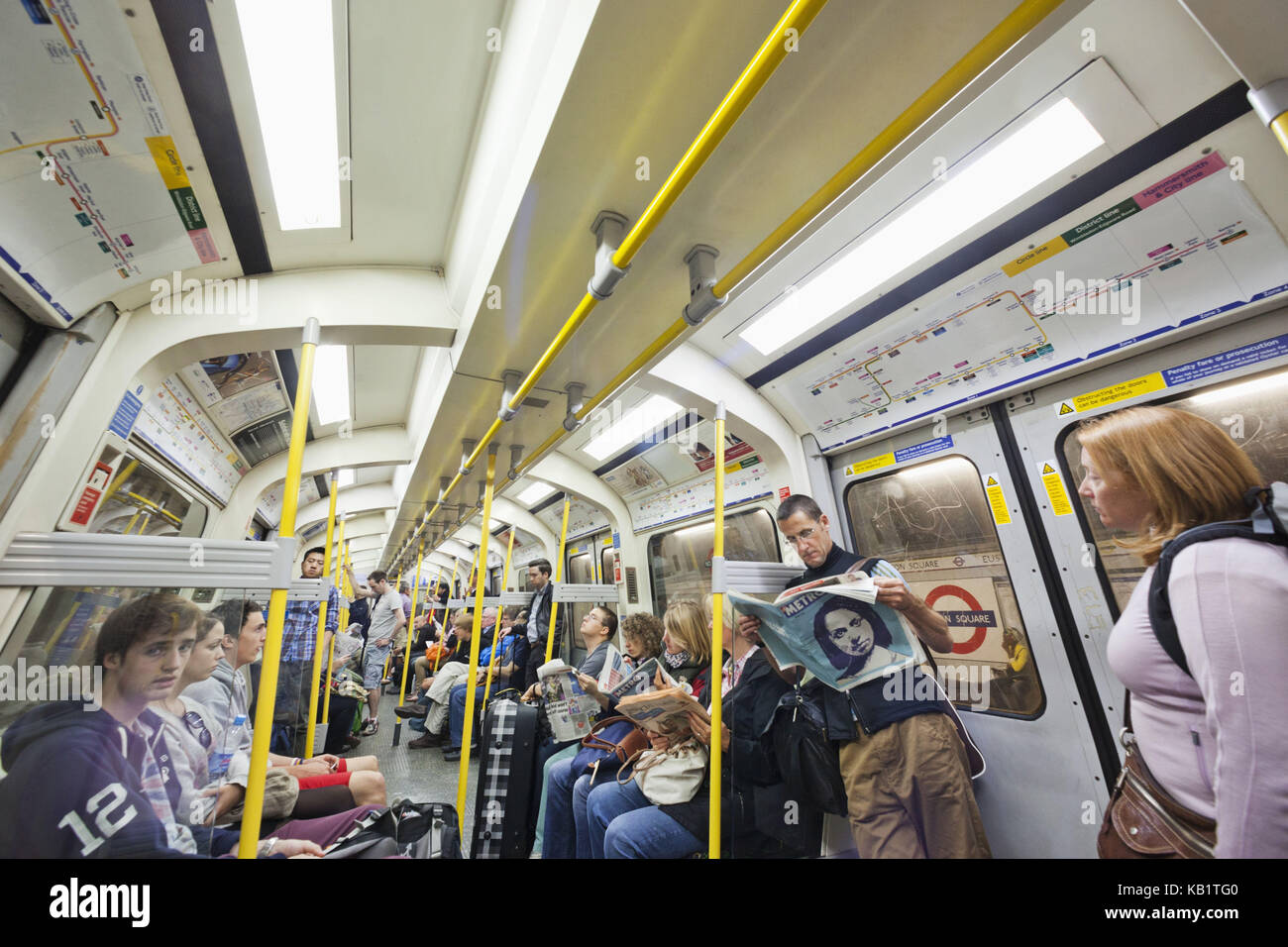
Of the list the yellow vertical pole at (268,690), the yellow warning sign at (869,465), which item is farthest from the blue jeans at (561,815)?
the yellow warning sign at (869,465)

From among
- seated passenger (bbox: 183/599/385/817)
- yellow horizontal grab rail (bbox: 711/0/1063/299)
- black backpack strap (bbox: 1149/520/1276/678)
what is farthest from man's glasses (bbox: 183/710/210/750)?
black backpack strap (bbox: 1149/520/1276/678)

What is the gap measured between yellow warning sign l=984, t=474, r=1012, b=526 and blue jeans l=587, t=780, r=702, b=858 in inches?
92.9

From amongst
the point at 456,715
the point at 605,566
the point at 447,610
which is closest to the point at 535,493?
the point at 605,566

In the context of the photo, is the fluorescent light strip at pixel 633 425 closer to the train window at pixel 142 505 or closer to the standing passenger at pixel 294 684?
the standing passenger at pixel 294 684

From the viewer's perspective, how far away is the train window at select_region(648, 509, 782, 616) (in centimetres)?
430

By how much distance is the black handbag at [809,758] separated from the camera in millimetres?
2008

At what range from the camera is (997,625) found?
2586 millimetres

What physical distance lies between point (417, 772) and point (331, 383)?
→ 378 centimetres

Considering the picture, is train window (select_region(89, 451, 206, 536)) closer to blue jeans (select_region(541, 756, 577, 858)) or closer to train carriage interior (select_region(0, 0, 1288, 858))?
train carriage interior (select_region(0, 0, 1288, 858))

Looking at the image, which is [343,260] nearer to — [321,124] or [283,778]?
[321,124]

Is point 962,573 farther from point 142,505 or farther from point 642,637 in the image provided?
point 142,505

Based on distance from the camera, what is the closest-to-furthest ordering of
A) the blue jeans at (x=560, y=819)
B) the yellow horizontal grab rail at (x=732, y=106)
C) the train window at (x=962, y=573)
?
the yellow horizontal grab rail at (x=732, y=106) < the train window at (x=962, y=573) < the blue jeans at (x=560, y=819)

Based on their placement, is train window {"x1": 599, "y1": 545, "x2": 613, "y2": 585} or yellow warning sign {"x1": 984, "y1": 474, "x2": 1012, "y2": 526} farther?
train window {"x1": 599, "y1": 545, "x2": 613, "y2": 585}

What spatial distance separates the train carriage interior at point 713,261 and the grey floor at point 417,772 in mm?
1046
